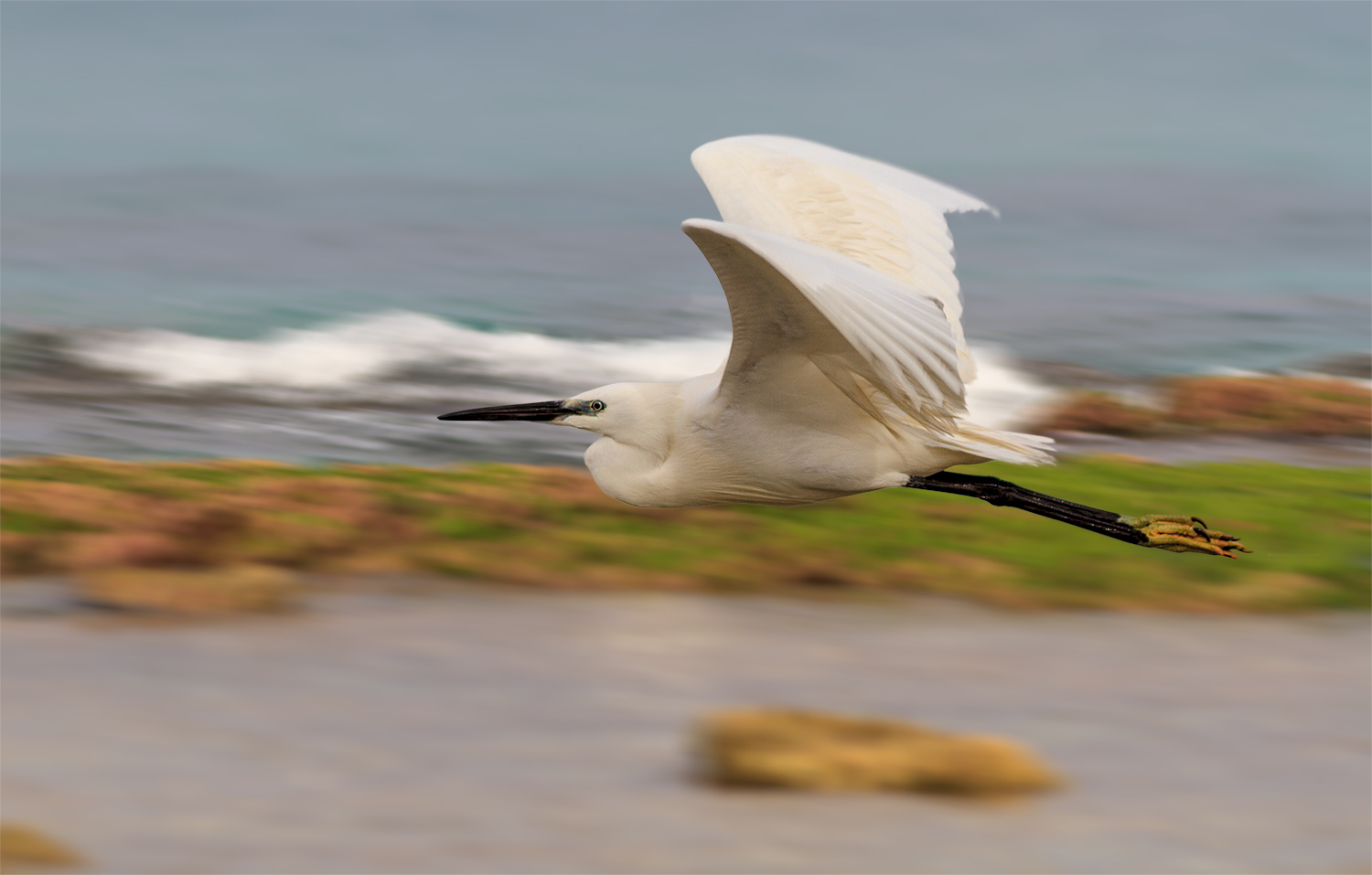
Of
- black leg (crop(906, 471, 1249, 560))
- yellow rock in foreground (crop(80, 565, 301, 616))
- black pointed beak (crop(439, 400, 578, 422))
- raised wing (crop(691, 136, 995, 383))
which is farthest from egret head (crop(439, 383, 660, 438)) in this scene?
yellow rock in foreground (crop(80, 565, 301, 616))

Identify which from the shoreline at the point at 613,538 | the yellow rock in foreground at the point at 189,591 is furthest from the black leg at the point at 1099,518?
the yellow rock in foreground at the point at 189,591

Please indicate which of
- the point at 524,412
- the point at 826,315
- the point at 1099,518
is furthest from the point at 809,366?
the point at 1099,518

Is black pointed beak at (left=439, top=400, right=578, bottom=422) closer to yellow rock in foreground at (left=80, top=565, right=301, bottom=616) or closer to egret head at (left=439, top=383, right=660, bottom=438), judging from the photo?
egret head at (left=439, top=383, right=660, bottom=438)

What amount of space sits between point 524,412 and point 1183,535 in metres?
2.77

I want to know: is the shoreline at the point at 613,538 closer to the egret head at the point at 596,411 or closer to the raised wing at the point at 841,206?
the raised wing at the point at 841,206

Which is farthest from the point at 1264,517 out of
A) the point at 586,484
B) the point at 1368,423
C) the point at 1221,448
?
the point at 586,484

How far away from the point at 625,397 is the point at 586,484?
7.58 meters

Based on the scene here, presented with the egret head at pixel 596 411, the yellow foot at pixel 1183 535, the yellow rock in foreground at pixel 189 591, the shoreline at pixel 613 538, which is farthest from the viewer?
the shoreline at pixel 613 538

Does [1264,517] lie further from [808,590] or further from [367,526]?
[367,526]

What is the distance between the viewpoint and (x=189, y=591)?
9484 millimetres

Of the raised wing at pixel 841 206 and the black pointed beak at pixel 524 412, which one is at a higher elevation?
the raised wing at pixel 841 206

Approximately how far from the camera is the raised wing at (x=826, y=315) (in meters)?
3.46

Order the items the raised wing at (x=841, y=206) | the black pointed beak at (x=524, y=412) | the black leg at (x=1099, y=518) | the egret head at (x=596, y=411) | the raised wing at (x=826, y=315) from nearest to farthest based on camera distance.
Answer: the raised wing at (x=826, y=315), the egret head at (x=596, y=411), the black pointed beak at (x=524, y=412), the black leg at (x=1099, y=518), the raised wing at (x=841, y=206)

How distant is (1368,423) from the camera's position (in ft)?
48.1
